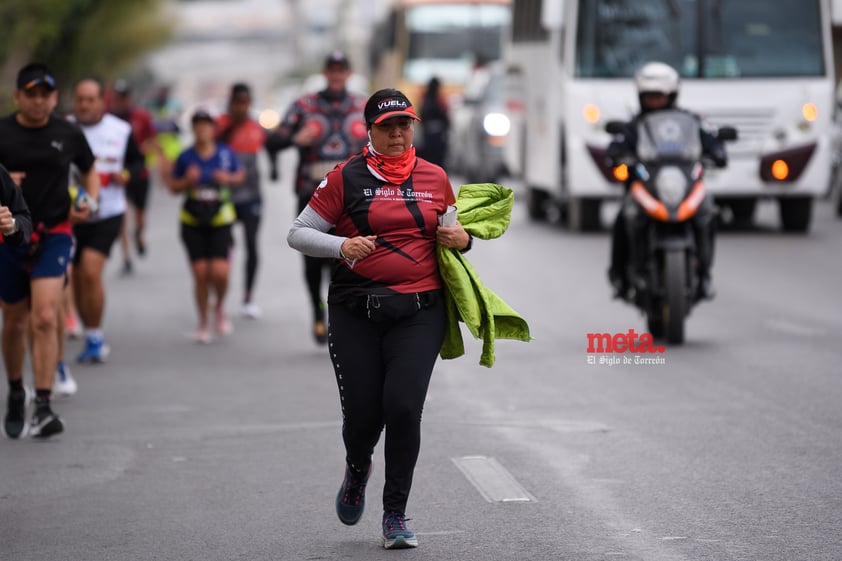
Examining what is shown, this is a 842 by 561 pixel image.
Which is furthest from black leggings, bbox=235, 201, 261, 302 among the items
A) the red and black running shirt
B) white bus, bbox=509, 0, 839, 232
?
the red and black running shirt

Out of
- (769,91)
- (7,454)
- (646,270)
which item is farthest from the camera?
(769,91)

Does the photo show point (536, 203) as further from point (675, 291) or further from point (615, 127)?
point (675, 291)

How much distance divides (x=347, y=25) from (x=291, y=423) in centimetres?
14725

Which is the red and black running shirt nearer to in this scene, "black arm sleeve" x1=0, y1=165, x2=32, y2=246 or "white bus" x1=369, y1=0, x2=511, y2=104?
"black arm sleeve" x1=0, y1=165, x2=32, y2=246

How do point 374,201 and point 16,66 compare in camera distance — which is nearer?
point 374,201

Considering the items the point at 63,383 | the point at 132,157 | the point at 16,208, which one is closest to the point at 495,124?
the point at 132,157

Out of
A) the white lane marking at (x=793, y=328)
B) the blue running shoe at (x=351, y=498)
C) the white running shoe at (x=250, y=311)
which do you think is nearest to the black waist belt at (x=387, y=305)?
the blue running shoe at (x=351, y=498)

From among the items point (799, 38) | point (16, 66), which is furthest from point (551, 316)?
point (16, 66)

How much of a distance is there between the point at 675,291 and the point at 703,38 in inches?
353

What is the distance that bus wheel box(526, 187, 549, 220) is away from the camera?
2473cm

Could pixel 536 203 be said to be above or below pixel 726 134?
below

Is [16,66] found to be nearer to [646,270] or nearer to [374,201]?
[646,270]

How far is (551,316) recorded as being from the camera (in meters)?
14.4

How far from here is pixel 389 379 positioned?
263 inches
